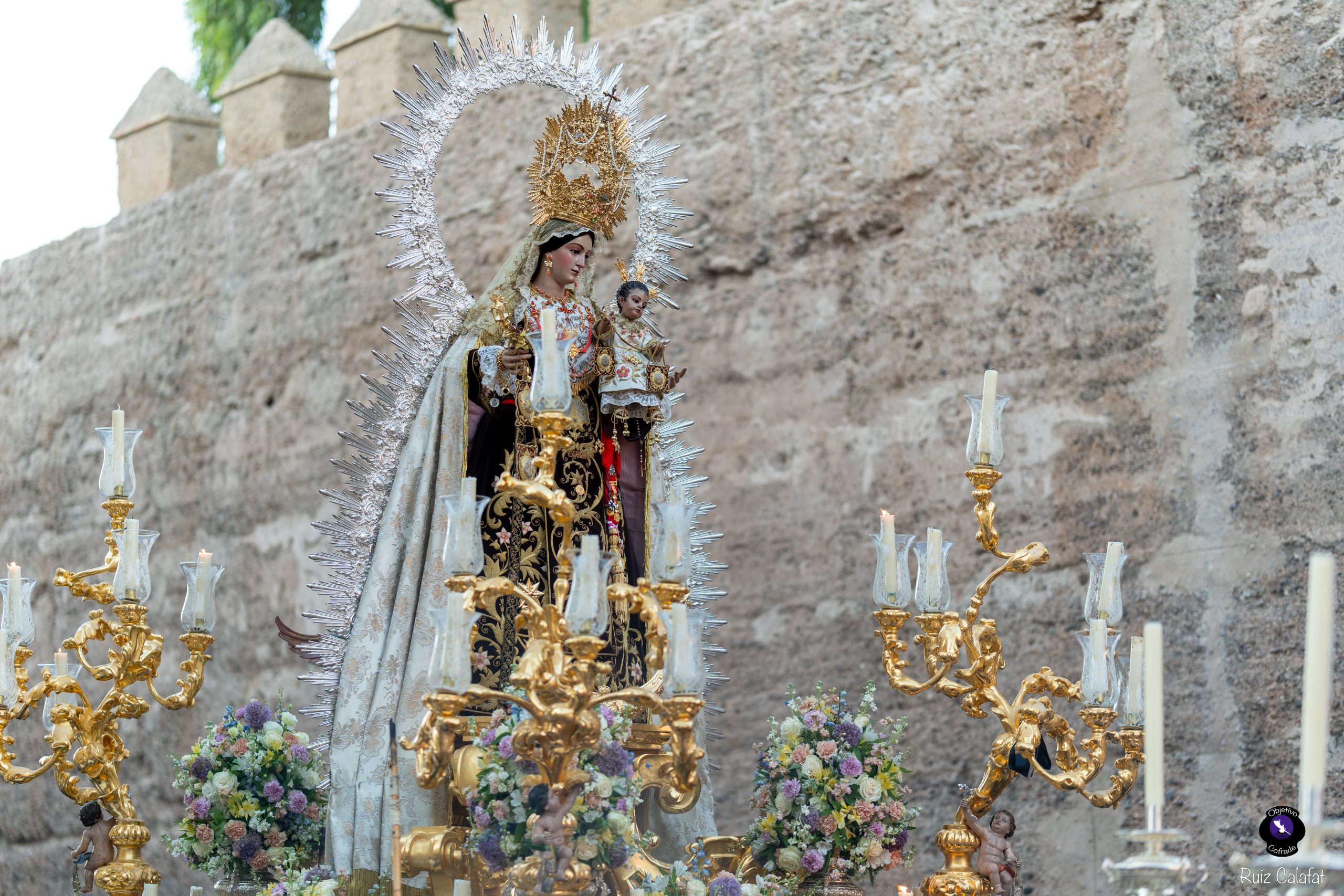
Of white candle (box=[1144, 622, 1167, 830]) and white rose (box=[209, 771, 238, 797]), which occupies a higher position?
white candle (box=[1144, 622, 1167, 830])

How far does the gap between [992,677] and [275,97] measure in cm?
500

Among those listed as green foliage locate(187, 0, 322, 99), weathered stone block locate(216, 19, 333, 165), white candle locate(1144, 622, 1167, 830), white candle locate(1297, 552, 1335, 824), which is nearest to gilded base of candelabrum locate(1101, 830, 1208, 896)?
white candle locate(1144, 622, 1167, 830)

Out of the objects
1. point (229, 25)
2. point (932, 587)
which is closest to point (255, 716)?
point (932, 587)

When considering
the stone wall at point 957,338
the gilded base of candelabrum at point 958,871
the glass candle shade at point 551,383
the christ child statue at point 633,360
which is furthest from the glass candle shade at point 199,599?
the stone wall at point 957,338

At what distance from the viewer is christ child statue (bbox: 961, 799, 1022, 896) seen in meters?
4.16

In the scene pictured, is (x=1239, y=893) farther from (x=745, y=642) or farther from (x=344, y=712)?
(x=344, y=712)

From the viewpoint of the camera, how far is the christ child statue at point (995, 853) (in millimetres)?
4164

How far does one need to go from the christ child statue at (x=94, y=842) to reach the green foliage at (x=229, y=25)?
792cm

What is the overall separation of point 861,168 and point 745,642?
1.71 m

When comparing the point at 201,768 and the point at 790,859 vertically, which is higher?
the point at 201,768

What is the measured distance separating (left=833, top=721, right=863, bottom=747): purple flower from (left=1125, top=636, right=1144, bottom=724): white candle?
69 cm

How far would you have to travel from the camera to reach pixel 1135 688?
3.97 metres

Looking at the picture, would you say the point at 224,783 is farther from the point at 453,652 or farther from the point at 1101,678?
the point at 1101,678

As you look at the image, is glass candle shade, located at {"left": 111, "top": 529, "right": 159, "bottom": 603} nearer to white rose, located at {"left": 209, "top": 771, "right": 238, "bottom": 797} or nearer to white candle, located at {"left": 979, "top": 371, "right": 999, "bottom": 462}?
white rose, located at {"left": 209, "top": 771, "right": 238, "bottom": 797}
